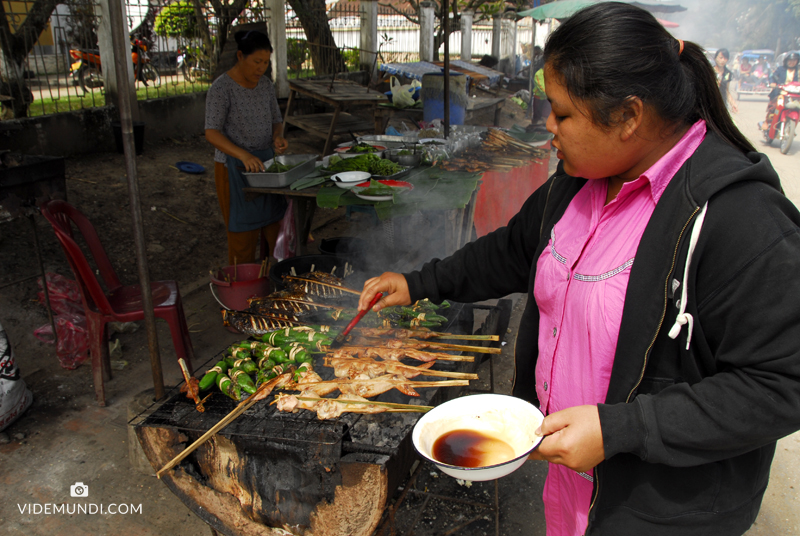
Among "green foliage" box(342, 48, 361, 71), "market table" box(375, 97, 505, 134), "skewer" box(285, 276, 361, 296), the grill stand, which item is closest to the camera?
the grill stand

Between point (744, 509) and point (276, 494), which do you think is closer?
point (744, 509)

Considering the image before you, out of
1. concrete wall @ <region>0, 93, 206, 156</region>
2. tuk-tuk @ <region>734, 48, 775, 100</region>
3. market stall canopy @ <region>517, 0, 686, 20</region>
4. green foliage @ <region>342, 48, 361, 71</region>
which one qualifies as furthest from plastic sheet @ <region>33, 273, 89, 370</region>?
tuk-tuk @ <region>734, 48, 775, 100</region>

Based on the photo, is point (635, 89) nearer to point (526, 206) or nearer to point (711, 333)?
point (711, 333)

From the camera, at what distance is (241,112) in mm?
5207

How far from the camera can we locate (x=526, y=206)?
205 centimetres

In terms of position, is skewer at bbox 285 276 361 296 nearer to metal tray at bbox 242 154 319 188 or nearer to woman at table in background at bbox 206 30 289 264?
metal tray at bbox 242 154 319 188

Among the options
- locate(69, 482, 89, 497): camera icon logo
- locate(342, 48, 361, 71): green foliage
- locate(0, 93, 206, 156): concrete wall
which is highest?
locate(342, 48, 361, 71): green foliage

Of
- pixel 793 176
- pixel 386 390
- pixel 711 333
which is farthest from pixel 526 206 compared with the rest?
pixel 793 176

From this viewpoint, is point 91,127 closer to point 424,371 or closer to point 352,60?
point 424,371

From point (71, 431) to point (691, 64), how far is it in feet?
14.0

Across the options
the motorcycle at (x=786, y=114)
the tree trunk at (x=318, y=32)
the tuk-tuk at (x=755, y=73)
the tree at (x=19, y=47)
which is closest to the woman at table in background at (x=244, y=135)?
the tree at (x=19, y=47)

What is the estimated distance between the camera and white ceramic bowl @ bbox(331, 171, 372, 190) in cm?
483

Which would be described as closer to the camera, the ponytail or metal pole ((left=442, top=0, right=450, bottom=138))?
the ponytail

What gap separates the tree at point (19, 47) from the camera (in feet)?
23.0
